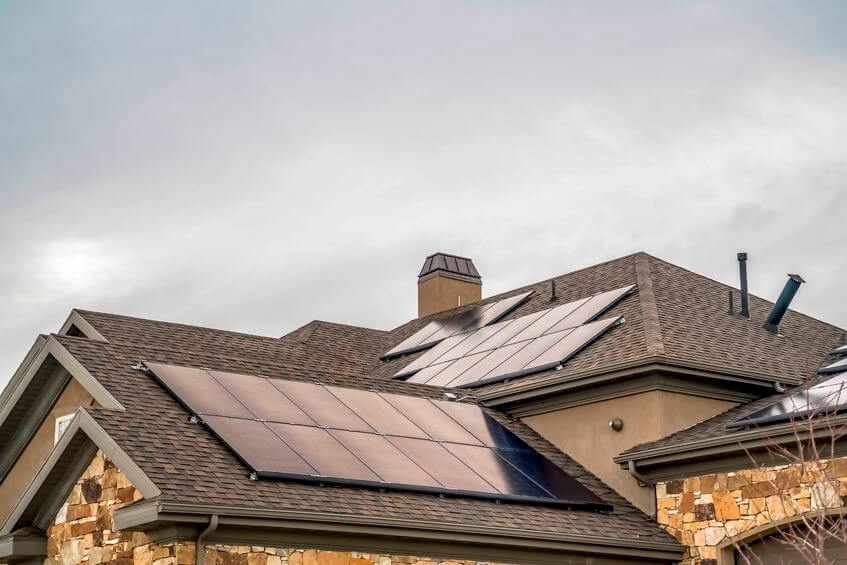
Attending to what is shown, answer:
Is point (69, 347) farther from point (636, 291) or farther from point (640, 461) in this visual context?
point (636, 291)

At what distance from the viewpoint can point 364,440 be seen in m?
17.2

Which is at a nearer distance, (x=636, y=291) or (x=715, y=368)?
(x=715, y=368)

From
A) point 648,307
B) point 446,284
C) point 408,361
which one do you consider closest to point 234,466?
point 648,307

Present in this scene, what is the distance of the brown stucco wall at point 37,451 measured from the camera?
58.3ft

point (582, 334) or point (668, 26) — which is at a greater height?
point (668, 26)

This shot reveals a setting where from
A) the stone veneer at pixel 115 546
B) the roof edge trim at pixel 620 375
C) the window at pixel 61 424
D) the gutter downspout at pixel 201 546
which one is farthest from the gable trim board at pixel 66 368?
the roof edge trim at pixel 620 375

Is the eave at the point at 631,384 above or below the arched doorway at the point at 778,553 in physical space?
above

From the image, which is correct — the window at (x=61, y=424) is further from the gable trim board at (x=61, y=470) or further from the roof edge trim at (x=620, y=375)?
the roof edge trim at (x=620, y=375)

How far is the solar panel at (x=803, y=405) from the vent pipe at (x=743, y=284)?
4420 mm

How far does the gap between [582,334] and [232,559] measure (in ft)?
27.8

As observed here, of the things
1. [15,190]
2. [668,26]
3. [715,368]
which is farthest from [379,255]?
[715,368]

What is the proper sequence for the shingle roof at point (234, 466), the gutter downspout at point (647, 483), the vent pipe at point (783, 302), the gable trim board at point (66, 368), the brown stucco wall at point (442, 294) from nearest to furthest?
the shingle roof at point (234, 466) → the gable trim board at point (66, 368) → the gutter downspout at point (647, 483) → the vent pipe at point (783, 302) → the brown stucco wall at point (442, 294)

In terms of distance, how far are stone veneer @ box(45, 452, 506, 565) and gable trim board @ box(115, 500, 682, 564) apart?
0.10 m

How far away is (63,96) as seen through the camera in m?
26.4
